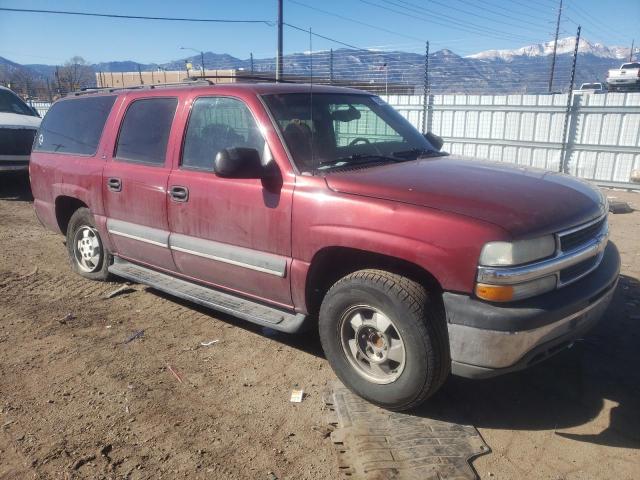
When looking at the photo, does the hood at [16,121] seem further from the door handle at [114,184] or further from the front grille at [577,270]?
the front grille at [577,270]

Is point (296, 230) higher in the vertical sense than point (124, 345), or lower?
higher

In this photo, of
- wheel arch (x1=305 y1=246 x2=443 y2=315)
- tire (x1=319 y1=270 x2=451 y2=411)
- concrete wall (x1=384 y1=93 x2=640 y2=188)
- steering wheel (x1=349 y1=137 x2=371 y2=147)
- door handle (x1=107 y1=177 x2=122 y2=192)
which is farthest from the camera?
concrete wall (x1=384 y1=93 x2=640 y2=188)

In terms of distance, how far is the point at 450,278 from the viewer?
2.54m

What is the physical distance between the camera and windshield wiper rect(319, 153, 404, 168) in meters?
3.29

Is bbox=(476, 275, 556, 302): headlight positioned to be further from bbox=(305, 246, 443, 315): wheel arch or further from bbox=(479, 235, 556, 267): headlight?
bbox=(305, 246, 443, 315): wheel arch

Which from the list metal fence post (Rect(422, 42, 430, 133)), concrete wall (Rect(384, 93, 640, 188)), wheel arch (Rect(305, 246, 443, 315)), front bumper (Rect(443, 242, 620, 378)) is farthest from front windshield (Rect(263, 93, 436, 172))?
metal fence post (Rect(422, 42, 430, 133))

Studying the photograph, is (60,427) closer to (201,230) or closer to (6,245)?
(201,230)

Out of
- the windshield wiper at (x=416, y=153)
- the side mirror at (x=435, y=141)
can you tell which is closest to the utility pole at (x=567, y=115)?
the side mirror at (x=435, y=141)

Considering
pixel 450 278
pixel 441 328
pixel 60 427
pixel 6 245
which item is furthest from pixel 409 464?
pixel 6 245

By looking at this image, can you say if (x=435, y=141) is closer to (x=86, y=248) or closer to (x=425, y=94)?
(x=86, y=248)

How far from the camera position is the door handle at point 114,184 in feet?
14.2

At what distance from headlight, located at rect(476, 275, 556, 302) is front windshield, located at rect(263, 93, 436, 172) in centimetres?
127

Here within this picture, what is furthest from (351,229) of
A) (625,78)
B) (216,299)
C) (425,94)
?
(625,78)

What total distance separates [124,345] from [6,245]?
4004 mm
